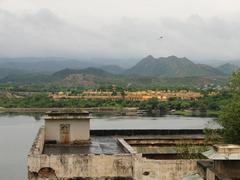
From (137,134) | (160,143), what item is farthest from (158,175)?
(137,134)

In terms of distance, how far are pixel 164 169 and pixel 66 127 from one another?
5940mm

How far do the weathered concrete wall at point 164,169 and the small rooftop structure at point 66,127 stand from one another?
5248 millimetres

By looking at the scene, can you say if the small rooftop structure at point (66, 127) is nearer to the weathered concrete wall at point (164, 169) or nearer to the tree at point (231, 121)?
the weathered concrete wall at point (164, 169)

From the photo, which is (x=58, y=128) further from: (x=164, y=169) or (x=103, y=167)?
(x=164, y=169)

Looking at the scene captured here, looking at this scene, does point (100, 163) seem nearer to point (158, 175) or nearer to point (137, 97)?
point (158, 175)

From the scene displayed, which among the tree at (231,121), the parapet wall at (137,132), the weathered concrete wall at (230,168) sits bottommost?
the parapet wall at (137,132)

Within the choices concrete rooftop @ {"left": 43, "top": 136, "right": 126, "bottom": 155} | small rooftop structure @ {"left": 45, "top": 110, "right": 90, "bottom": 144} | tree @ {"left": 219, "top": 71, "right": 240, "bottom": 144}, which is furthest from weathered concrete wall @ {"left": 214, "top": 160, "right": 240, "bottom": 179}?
small rooftop structure @ {"left": 45, "top": 110, "right": 90, "bottom": 144}

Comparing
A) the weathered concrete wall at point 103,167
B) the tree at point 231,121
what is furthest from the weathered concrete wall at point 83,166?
the tree at point 231,121

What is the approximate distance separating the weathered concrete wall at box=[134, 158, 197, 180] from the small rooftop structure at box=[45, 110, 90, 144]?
5.25m

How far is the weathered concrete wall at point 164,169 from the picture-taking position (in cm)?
1467

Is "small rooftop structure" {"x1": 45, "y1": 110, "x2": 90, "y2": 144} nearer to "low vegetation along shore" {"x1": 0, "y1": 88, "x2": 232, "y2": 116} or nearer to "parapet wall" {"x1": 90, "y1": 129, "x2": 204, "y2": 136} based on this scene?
"parapet wall" {"x1": 90, "y1": 129, "x2": 204, "y2": 136}

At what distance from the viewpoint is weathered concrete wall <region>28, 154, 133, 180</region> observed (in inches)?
573

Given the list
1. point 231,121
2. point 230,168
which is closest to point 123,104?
point 231,121

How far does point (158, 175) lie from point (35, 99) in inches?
4452
